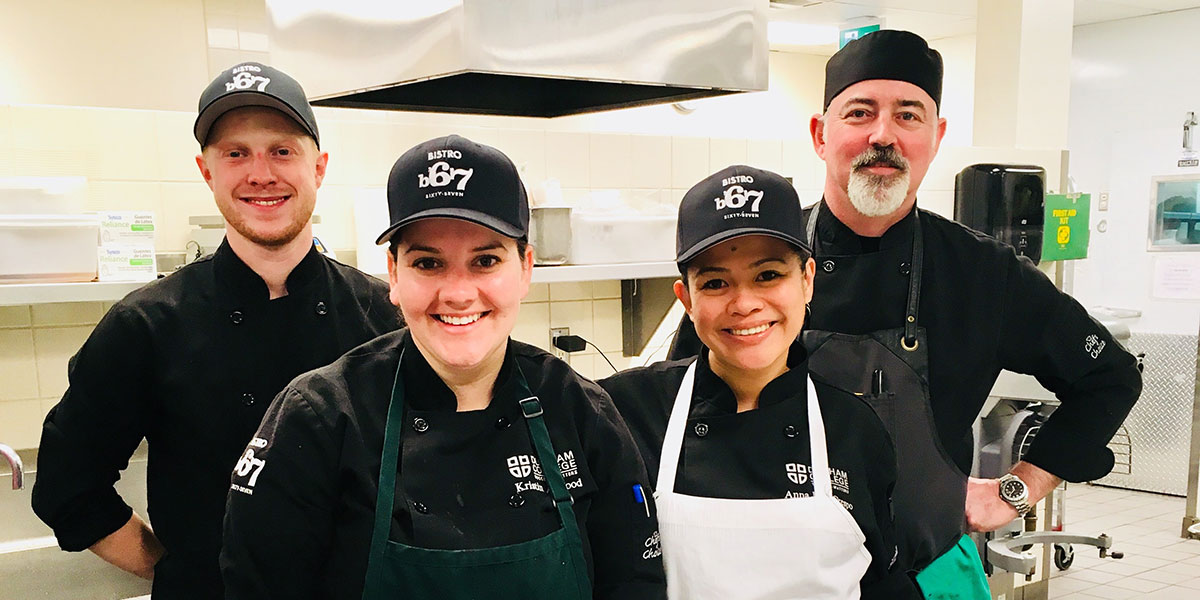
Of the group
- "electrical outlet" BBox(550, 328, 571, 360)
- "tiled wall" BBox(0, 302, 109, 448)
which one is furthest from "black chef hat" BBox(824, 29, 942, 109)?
"tiled wall" BBox(0, 302, 109, 448)

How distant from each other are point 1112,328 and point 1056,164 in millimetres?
1364

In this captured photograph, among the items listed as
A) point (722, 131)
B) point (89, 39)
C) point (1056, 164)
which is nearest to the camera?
point (89, 39)

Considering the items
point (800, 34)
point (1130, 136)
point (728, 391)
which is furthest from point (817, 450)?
point (1130, 136)

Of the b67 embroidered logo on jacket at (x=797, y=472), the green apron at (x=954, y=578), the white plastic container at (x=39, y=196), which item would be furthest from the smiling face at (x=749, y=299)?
the white plastic container at (x=39, y=196)

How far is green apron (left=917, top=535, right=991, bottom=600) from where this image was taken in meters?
1.54

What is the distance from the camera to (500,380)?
4.00 feet

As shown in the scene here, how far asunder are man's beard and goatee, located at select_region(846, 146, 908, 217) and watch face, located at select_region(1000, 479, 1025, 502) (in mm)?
675

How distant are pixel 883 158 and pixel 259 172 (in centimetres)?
107

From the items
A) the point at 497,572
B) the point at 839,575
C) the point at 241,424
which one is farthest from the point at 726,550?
the point at 241,424

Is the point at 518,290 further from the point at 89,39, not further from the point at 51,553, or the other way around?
the point at 89,39

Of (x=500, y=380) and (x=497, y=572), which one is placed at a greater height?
(x=500, y=380)

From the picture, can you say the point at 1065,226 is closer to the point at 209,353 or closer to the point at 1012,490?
the point at 1012,490

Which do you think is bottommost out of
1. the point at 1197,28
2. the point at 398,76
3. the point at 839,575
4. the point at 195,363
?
the point at 839,575

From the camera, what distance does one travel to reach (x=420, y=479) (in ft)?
3.70
